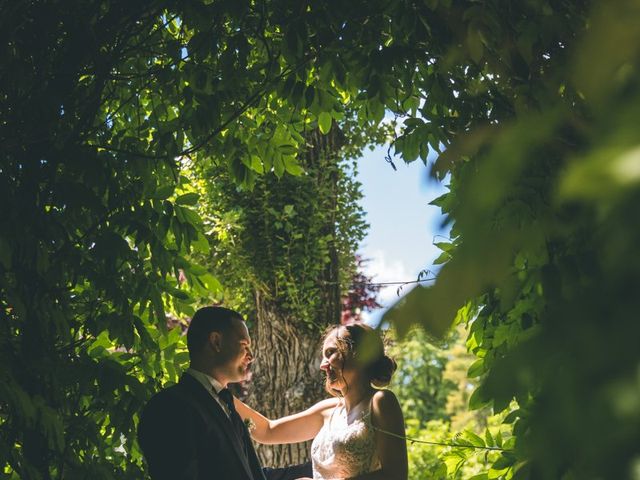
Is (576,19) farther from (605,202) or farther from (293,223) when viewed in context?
(293,223)

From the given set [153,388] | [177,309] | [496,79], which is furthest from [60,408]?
[496,79]

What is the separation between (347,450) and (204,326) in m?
1.17

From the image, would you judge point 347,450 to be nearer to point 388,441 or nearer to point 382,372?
point 388,441

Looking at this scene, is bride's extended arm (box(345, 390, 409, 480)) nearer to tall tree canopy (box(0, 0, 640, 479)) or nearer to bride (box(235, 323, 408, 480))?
bride (box(235, 323, 408, 480))

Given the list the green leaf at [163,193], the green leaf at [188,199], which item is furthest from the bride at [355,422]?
the green leaf at [163,193]

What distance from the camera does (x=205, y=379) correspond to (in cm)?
369

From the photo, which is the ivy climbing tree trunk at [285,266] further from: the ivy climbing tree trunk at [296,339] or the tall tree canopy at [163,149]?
the tall tree canopy at [163,149]

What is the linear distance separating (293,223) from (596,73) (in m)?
5.43

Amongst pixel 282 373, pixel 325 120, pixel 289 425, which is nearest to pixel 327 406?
pixel 289 425

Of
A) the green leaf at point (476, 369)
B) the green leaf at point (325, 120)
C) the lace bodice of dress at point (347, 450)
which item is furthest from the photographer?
the lace bodice of dress at point (347, 450)

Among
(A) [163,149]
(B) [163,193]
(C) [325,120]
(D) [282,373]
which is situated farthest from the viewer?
(D) [282,373]

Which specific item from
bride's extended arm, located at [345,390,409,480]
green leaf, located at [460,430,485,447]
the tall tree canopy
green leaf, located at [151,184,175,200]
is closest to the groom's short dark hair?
the tall tree canopy

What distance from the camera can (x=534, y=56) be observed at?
7.63 feet

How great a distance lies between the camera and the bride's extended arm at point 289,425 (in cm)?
484
